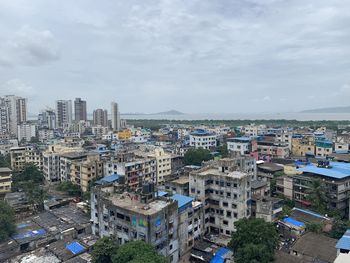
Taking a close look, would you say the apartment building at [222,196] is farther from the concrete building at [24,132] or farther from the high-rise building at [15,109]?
the high-rise building at [15,109]

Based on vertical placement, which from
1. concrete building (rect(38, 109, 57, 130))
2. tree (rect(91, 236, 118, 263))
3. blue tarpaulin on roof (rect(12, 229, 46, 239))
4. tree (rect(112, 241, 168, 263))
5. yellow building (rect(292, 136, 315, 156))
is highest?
concrete building (rect(38, 109, 57, 130))

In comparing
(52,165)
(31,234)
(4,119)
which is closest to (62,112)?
(4,119)

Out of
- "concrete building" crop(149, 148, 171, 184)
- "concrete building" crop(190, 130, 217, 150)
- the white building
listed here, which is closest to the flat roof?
"concrete building" crop(149, 148, 171, 184)

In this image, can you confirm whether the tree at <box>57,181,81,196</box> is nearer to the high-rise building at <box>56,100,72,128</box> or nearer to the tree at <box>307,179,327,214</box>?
the tree at <box>307,179,327,214</box>

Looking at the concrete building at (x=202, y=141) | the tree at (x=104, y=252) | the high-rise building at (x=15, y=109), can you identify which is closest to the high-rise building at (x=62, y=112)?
the high-rise building at (x=15, y=109)

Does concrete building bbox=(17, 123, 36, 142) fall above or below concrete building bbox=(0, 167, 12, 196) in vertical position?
above

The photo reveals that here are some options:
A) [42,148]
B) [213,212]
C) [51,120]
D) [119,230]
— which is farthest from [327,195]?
[51,120]

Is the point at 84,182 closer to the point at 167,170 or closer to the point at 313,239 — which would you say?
the point at 167,170
